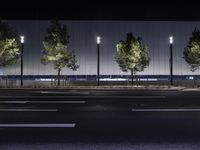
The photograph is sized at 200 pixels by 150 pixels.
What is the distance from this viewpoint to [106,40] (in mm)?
41500

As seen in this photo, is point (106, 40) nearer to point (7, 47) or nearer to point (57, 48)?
point (57, 48)

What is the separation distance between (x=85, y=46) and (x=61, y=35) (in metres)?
8.68

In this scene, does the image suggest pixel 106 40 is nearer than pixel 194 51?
No

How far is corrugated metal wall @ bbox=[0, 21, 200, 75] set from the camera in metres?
41.1

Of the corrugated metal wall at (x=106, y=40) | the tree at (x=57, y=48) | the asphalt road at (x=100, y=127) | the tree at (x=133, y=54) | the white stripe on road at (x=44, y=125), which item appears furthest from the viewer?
the corrugated metal wall at (x=106, y=40)

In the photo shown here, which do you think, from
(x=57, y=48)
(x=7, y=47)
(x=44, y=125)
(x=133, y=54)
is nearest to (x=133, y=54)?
(x=133, y=54)

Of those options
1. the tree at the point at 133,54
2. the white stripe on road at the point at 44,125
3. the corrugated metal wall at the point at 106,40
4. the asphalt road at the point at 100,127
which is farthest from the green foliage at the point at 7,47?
the white stripe on road at the point at 44,125

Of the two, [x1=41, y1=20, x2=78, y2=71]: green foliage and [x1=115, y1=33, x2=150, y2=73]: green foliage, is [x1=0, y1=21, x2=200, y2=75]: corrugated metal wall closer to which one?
[x1=115, y1=33, x2=150, y2=73]: green foliage

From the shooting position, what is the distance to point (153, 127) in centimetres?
952

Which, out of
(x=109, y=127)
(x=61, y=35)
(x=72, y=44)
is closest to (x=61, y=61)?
(x=61, y=35)

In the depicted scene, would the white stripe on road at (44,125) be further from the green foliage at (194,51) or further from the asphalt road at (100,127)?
the green foliage at (194,51)

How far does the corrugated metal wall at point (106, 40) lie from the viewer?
1617 inches

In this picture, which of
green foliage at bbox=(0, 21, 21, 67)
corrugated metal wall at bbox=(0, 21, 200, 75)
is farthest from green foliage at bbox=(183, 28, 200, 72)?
green foliage at bbox=(0, 21, 21, 67)
